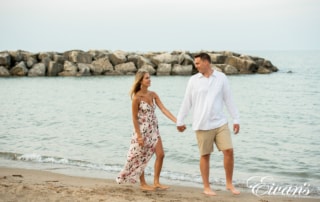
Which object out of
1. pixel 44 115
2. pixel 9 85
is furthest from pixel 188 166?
pixel 9 85

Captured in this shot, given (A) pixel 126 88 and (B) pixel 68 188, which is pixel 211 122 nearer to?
(B) pixel 68 188

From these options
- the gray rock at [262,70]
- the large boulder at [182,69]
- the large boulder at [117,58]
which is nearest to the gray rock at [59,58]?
the large boulder at [117,58]

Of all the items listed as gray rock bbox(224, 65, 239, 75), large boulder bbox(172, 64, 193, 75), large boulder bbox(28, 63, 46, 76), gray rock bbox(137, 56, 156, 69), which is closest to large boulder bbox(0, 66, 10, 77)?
large boulder bbox(28, 63, 46, 76)

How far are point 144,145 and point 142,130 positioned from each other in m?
0.21

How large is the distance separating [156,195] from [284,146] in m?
6.98

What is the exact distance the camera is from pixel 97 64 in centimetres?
4534

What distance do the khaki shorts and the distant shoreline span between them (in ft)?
124

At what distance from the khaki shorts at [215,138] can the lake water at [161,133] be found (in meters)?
1.72

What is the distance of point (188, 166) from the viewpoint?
34.3ft

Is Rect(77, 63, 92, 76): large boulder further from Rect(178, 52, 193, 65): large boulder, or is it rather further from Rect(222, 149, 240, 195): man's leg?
Rect(222, 149, 240, 195): man's leg

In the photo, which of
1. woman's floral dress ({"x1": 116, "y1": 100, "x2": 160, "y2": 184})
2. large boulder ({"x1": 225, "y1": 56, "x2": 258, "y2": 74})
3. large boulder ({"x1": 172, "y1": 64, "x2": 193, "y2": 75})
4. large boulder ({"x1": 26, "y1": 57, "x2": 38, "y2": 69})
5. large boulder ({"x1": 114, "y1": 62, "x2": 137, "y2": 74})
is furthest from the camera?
large boulder ({"x1": 225, "y1": 56, "x2": 258, "y2": 74})

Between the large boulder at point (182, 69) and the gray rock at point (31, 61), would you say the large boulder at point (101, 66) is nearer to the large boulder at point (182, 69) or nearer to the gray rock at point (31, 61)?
the gray rock at point (31, 61)

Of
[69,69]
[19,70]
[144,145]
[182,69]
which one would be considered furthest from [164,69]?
[144,145]

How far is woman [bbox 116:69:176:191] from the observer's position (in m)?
6.94
